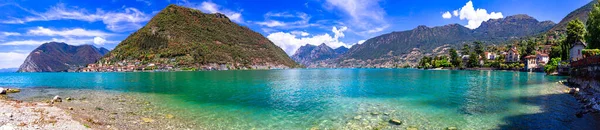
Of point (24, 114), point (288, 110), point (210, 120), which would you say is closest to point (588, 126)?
point (288, 110)

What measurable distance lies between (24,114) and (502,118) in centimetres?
3152

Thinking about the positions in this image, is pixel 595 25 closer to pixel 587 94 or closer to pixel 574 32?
pixel 587 94

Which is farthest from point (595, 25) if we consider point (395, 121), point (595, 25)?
point (395, 121)

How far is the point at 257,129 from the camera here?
17.4 meters

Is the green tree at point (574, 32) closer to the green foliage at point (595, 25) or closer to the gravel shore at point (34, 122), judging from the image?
the green foliage at point (595, 25)

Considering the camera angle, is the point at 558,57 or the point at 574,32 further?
the point at 558,57

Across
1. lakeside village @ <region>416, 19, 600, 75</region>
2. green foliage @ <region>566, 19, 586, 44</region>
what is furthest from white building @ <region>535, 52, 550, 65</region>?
green foliage @ <region>566, 19, 586, 44</region>

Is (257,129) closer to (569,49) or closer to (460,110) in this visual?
(460,110)

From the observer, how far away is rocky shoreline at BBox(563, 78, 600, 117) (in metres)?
20.7

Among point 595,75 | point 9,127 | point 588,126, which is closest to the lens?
point 9,127

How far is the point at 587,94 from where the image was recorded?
2878 centimetres

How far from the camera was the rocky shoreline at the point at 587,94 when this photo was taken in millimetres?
20702

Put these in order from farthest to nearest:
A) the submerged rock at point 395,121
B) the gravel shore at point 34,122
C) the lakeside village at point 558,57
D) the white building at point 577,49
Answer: the white building at point 577,49
the lakeside village at point 558,57
the submerged rock at point 395,121
the gravel shore at point 34,122

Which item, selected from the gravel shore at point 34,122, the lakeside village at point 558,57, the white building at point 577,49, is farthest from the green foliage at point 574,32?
the gravel shore at point 34,122
